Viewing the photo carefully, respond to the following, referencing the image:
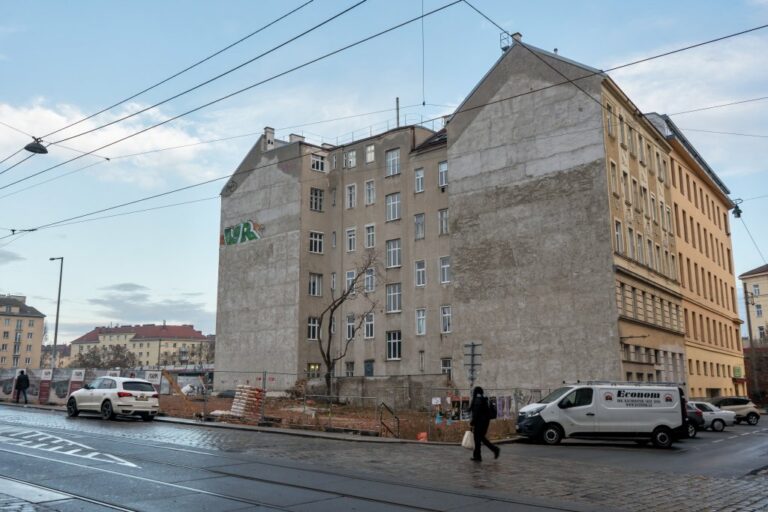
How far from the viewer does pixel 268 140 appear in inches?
2302

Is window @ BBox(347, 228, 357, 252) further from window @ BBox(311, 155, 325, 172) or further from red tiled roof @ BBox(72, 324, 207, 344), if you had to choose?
red tiled roof @ BBox(72, 324, 207, 344)

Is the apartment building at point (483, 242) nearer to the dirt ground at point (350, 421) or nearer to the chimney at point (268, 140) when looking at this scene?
the chimney at point (268, 140)

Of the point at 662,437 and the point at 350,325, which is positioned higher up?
the point at 350,325

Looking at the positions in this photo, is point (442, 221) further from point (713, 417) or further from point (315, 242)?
point (713, 417)

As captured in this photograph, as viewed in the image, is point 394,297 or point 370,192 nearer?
point 394,297

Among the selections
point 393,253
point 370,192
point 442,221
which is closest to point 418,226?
point 442,221

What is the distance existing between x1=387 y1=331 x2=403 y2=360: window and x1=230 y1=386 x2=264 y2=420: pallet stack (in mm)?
21879

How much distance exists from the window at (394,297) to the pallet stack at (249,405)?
22.8 meters

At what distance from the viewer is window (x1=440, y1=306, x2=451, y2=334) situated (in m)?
45.9

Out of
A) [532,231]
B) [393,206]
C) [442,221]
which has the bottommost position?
[532,231]

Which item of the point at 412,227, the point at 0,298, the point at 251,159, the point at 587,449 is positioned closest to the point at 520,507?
the point at 587,449

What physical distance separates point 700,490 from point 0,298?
150837mm

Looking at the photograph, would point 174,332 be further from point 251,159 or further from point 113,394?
point 113,394

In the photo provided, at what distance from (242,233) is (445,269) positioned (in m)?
20.4
